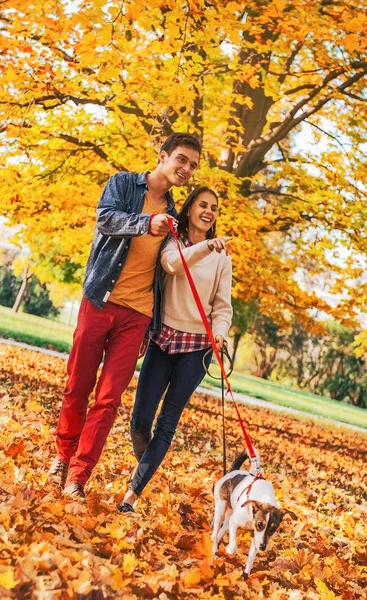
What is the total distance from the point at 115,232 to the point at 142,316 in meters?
0.55

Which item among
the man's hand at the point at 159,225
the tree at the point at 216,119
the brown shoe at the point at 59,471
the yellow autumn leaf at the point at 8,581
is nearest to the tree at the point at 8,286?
the tree at the point at 216,119

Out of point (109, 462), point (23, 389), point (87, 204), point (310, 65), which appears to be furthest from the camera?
point (310, 65)

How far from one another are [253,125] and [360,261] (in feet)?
10.4

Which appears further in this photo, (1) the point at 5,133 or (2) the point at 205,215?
(1) the point at 5,133

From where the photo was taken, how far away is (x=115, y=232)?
3775 millimetres

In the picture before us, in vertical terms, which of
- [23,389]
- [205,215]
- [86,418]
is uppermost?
[205,215]

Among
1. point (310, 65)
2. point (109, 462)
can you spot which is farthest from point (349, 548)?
point (310, 65)

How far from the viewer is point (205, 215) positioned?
4090mm

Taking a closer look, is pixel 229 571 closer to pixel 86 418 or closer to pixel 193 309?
pixel 86 418

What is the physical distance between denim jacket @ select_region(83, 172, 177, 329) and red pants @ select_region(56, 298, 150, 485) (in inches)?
4.3

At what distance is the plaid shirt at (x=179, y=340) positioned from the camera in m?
4.02

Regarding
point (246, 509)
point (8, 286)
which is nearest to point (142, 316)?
point (246, 509)

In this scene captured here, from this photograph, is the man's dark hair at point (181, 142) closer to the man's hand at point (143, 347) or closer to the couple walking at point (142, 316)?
the couple walking at point (142, 316)

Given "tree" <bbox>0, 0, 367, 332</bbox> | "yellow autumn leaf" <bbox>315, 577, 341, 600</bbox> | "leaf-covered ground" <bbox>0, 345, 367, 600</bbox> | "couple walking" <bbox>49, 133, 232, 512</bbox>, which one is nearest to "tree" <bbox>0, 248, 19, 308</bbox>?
"tree" <bbox>0, 0, 367, 332</bbox>
